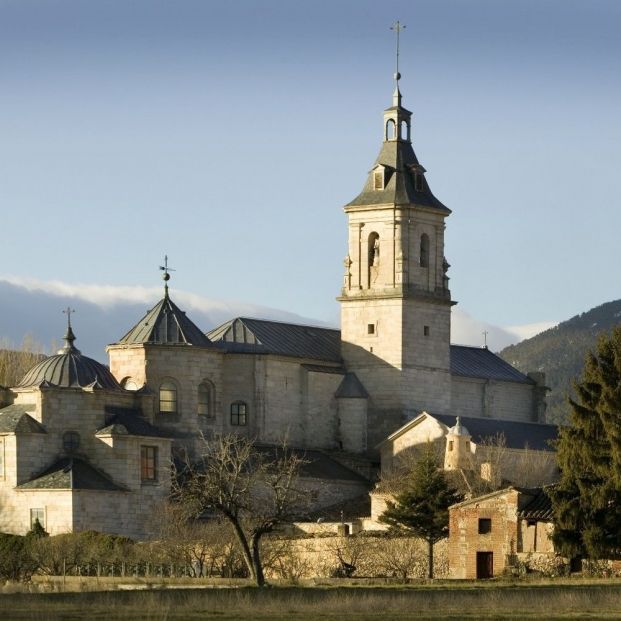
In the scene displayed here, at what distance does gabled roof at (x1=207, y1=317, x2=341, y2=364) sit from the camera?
109 m

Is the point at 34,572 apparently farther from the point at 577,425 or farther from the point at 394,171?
the point at 394,171

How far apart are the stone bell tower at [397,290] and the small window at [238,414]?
6586 millimetres

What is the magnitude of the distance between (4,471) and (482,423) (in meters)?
23.1

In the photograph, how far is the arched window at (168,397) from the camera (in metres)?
105

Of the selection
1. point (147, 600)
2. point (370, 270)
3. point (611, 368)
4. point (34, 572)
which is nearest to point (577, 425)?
point (611, 368)

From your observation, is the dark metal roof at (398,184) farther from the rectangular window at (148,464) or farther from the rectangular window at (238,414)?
the rectangular window at (148,464)

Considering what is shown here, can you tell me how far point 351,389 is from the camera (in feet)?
365

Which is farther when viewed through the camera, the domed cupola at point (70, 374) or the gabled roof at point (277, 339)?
the gabled roof at point (277, 339)

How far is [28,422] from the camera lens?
318ft

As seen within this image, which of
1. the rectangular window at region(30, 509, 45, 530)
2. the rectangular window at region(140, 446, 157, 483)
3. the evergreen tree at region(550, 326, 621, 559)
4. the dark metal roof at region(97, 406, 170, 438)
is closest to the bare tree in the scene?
the rectangular window at region(140, 446, 157, 483)

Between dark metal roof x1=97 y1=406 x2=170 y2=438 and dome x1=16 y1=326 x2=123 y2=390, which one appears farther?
dome x1=16 y1=326 x2=123 y2=390

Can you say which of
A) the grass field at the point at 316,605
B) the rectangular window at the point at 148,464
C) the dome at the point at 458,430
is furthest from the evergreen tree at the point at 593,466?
the rectangular window at the point at 148,464

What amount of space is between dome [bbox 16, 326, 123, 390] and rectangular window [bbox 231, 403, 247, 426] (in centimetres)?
748

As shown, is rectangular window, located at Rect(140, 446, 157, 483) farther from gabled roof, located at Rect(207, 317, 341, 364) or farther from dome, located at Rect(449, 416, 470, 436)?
dome, located at Rect(449, 416, 470, 436)
